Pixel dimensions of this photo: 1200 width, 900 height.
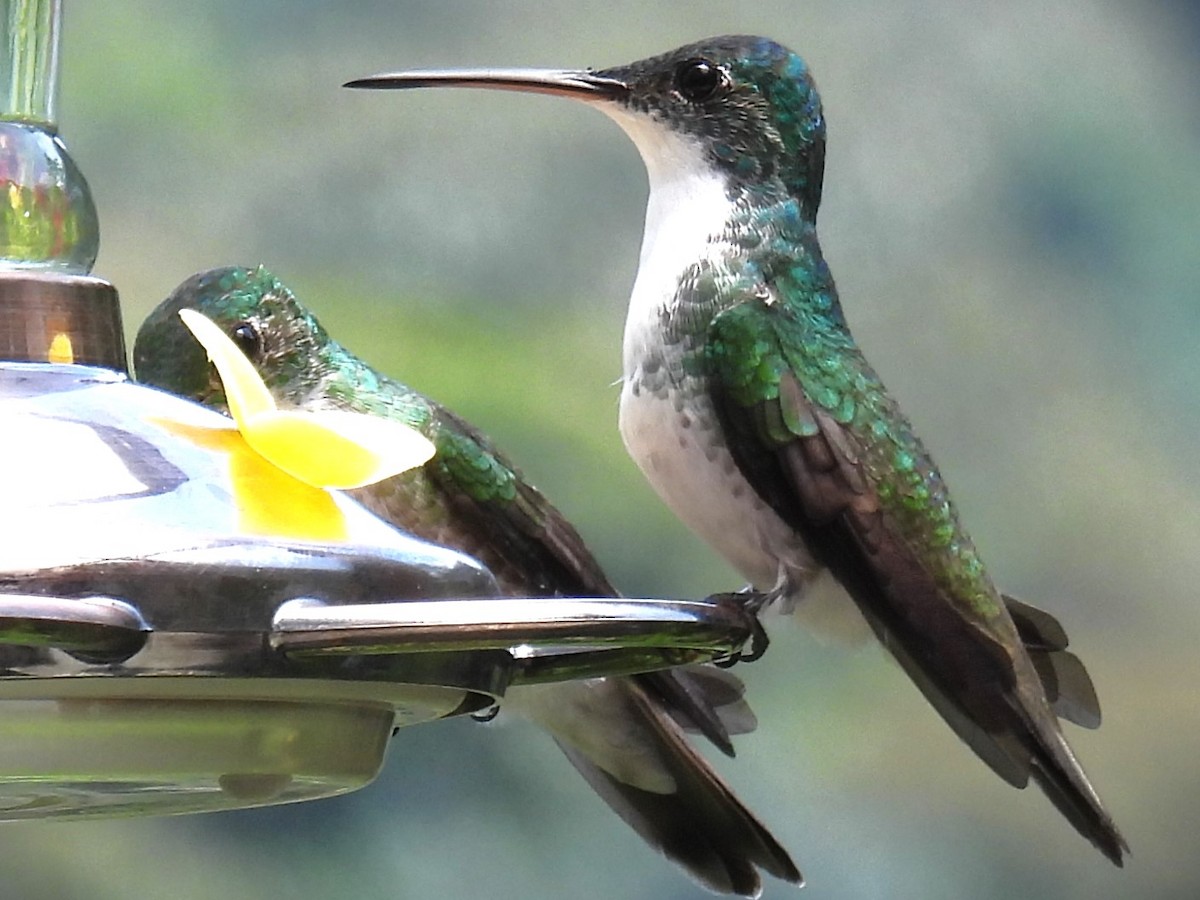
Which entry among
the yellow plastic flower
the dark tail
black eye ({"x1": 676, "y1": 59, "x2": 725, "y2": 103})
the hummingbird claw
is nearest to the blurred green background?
black eye ({"x1": 676, "y1": 59, "x2": 725, "y2": 103})

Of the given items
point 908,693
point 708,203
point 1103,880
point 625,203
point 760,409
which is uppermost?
point 708,203

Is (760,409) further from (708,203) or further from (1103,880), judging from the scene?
(1103,880)

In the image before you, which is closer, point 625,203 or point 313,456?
point 313,456

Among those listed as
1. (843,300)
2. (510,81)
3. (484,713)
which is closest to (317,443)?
(484,713)

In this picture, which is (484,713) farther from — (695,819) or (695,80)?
(695,80)

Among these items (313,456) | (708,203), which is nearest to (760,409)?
(708,203)

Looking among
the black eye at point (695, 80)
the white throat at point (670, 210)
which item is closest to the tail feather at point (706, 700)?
the white throat at point (670, 210)
